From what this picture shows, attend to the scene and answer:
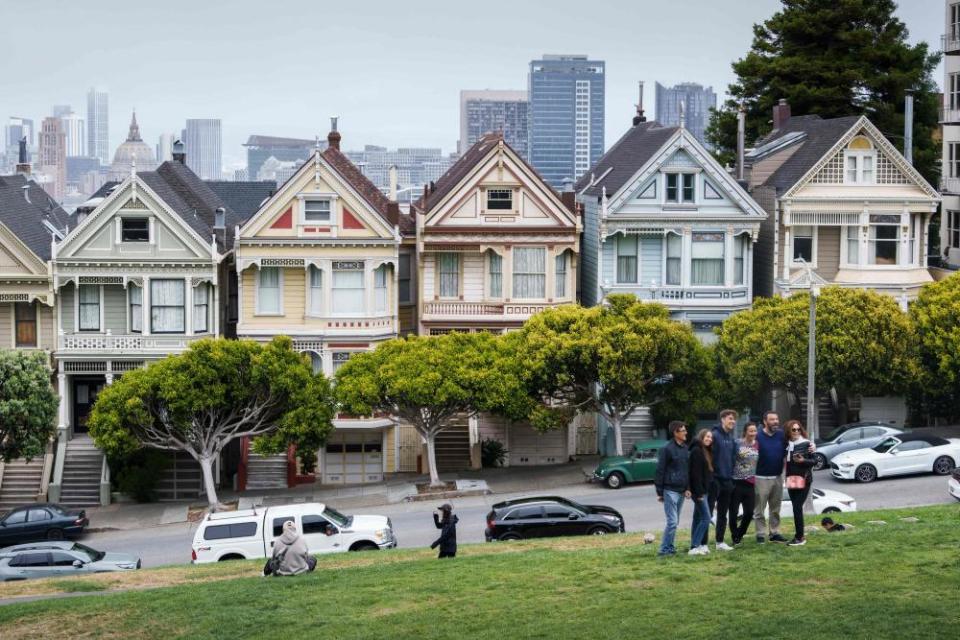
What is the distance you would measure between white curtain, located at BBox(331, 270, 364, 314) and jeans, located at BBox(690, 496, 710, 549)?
30.9 meters

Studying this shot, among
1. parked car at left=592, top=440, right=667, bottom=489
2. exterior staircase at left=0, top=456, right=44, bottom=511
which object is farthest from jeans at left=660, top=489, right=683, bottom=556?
exterior staircase at left=0, top=456, right=44, bottom=511

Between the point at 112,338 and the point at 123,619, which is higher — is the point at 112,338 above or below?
above

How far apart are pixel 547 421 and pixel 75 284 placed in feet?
59.1

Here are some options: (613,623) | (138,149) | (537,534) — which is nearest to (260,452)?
(537,534)

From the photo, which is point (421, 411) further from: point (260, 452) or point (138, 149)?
point (138, 149)

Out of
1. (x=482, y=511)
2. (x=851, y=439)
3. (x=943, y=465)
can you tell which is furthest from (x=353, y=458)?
(x=943, y=465)

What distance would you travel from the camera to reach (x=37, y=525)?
49.2m

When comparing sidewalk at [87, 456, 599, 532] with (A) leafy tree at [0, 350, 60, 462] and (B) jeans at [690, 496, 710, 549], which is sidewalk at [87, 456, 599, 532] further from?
(B) jeans at [690, 496, 710, 549]

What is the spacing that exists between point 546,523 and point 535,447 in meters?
18.2

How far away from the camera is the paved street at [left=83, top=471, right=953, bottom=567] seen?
44.3 metres

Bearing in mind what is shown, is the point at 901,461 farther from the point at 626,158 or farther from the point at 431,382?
the point at 626,158

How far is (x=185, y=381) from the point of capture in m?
51.5

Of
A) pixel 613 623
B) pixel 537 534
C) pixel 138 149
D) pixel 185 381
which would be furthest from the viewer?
pixel 138 149

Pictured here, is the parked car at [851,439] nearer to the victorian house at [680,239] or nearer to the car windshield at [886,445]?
the car windshield at [886,445]
